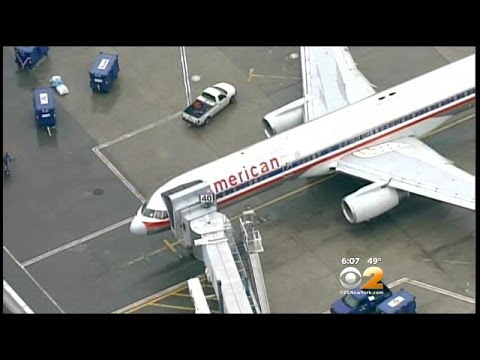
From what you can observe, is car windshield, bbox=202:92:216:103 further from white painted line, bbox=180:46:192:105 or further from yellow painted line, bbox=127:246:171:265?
yellow painted line, bbox=127:246:171:265

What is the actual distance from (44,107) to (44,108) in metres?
0.07

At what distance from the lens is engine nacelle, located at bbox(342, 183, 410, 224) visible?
98375 millimetres

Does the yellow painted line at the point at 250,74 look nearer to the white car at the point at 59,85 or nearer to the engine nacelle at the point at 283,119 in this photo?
the engine nacelle at the point at 283,119

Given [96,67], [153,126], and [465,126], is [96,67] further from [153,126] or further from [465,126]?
[465,126]

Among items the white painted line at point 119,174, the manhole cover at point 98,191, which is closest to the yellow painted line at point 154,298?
the white painted line at point 119,174

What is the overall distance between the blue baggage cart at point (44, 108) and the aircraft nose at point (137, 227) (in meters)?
15.5

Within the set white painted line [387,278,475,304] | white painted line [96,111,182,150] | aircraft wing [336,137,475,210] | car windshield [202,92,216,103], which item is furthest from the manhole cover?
white painted line [387,278,475,304]

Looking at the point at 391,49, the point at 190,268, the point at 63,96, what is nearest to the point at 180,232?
the point at 190,268

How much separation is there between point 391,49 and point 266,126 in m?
15.2

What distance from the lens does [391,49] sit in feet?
383

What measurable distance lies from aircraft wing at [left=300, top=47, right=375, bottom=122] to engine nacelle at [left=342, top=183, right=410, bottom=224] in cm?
934

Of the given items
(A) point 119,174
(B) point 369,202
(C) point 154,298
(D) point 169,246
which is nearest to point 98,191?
(A) point 119,174

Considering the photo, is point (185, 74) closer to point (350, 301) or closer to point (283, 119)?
point (283, 119)
